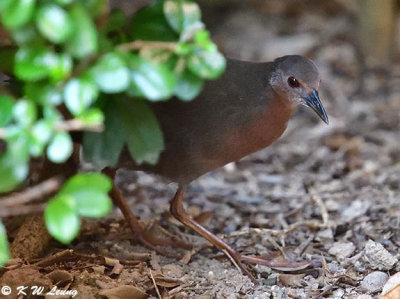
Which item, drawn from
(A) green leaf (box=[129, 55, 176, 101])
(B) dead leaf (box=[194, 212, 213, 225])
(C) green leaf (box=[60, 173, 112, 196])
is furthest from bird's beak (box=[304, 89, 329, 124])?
(C) green leaf (box=[60, 173, 112, 196])

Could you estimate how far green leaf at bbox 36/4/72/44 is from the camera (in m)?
1.86

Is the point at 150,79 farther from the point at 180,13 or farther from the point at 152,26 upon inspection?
the point at 152,26

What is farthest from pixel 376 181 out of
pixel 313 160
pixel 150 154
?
pixel 150 154

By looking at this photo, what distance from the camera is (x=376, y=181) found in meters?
4.31

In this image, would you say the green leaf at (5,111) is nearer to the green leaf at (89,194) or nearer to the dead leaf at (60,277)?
the green leaf at (89,194)

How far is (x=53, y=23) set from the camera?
1.87m

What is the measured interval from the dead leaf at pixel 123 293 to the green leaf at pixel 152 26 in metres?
0.98

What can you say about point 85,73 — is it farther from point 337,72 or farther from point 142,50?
point 337,72

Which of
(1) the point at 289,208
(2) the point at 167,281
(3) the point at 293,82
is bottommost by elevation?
(1) the point at 289,208

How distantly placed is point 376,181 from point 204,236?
141 cm

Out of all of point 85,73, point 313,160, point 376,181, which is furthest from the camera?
point 313,160

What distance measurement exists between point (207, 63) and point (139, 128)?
1.33ft

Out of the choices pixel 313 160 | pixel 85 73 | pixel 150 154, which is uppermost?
pixel 85 73

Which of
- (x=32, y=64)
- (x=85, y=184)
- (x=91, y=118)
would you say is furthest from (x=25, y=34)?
(x=85, y=184)
